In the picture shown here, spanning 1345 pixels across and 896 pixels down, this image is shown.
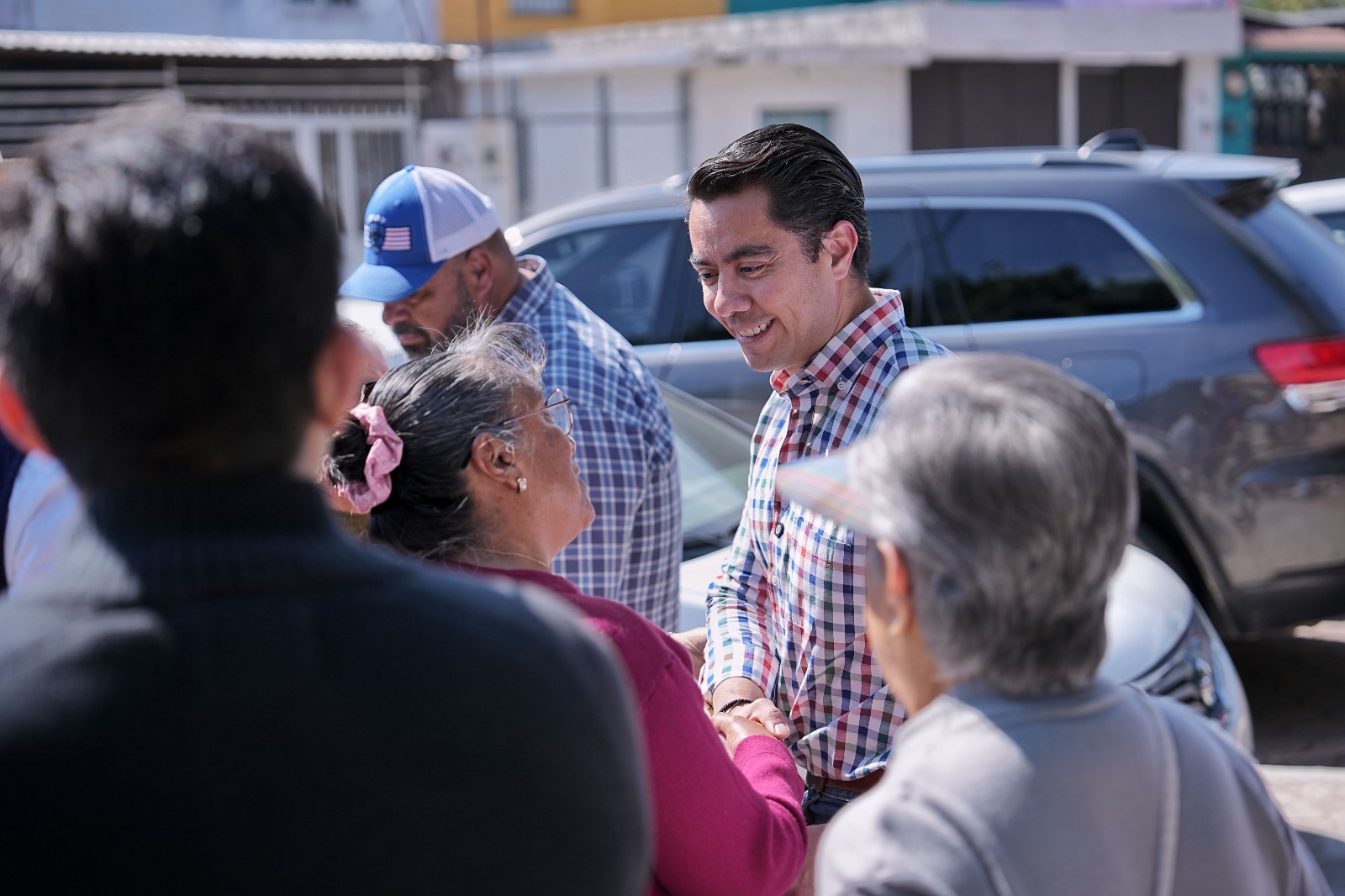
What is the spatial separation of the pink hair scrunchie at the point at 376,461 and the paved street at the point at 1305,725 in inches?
124

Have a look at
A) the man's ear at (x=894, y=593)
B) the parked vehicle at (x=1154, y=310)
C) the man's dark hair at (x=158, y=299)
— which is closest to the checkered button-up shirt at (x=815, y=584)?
the man's ear at (x=894, y=593)

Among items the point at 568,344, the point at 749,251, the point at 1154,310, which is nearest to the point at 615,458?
the point at 568,344

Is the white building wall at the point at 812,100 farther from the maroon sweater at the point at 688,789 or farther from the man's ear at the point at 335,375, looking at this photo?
the man's ear at the point at 335,375

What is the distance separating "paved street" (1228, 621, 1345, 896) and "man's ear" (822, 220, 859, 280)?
2.61 metres

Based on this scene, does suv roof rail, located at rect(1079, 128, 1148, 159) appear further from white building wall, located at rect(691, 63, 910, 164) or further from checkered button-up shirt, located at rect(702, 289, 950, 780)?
white building wall, located at rect(691, 63, 910, 164)

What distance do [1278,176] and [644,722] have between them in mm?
4363

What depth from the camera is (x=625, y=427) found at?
2883mm

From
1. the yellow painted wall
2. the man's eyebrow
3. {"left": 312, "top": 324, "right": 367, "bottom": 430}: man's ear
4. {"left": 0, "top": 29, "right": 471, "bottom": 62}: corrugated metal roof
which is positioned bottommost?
the man's eyebrow

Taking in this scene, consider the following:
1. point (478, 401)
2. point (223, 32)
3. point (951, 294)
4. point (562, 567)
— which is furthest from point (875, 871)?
point (223, 32)

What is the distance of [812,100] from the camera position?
16562 mm

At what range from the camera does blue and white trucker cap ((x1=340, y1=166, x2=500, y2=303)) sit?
10.4 feet

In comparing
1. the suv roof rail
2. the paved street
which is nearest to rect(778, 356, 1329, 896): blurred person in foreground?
the paved street

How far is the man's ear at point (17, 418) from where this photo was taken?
105 centimetres

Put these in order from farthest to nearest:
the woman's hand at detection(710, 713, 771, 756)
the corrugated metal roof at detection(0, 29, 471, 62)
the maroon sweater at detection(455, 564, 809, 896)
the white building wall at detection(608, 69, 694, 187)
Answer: the white building wall at detection(608, 69, 694, 187), the corrugated metal roof at detection(0, 29, 471, 62), the woman's hand at detection(710, 713, 771, 756), the maroon sweater at detection(455, 564, 809, 896)
